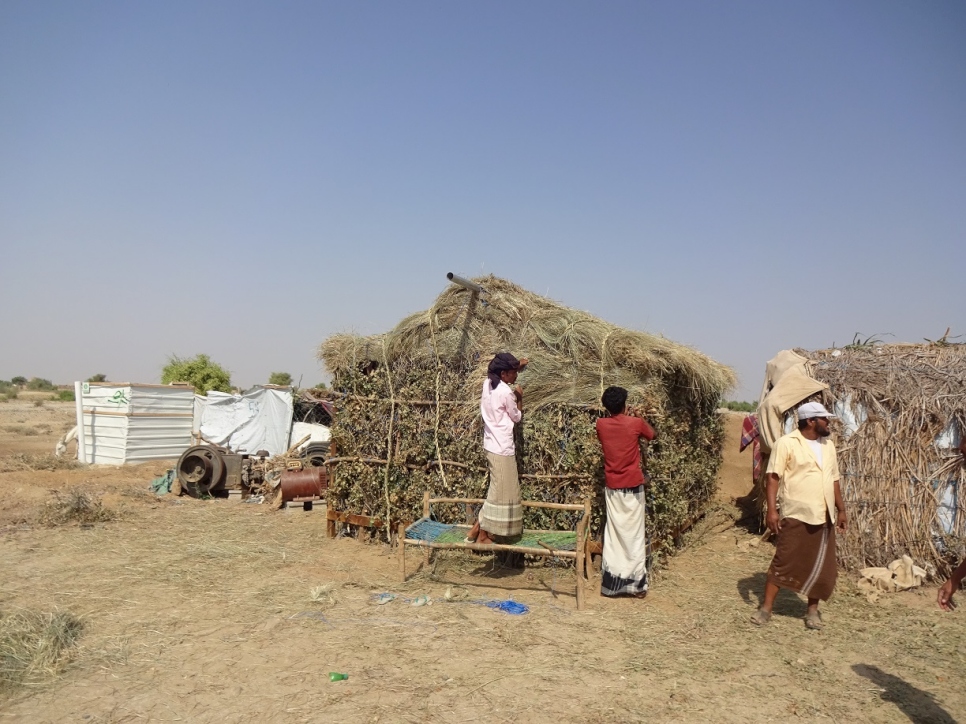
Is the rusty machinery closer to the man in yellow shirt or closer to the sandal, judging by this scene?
the sandal

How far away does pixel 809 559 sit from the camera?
5184mm

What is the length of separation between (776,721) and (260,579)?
4.78 metres

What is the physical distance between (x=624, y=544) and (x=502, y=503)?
1.14 metres

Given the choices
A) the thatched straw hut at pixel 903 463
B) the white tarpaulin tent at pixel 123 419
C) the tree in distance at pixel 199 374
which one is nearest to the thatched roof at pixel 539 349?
the thatched straw hut at pixel 903 463

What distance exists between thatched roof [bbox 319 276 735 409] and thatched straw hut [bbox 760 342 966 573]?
5.13 feet

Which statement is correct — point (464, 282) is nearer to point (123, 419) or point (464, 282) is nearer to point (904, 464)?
point (904, 464)

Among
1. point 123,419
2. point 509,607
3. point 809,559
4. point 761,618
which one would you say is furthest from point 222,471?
point 809,559

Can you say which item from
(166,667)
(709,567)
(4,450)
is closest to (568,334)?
(709,567)

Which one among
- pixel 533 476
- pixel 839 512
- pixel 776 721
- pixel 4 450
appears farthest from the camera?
pixel 4 450

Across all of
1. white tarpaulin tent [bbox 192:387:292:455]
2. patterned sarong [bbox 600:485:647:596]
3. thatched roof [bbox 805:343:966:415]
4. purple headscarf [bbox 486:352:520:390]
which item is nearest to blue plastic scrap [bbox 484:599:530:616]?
patterned sarong [bbox 600:485:647:596]

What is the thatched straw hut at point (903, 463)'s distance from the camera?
6.55 m

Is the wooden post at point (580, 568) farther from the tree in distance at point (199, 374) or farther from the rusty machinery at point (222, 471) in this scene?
the tree in distance at point (199, 374)

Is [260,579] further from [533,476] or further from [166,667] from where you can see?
[533,476]

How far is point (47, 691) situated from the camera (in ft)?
13.3
